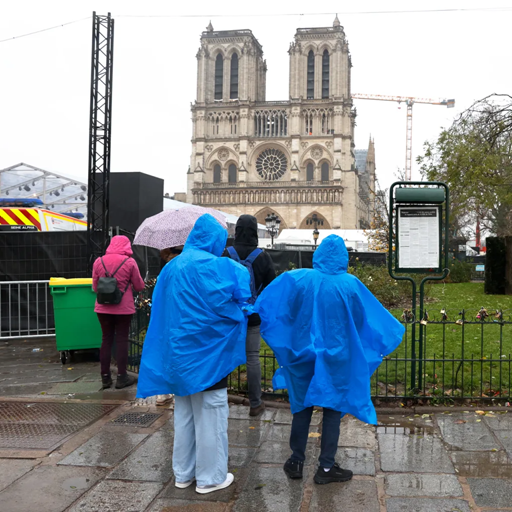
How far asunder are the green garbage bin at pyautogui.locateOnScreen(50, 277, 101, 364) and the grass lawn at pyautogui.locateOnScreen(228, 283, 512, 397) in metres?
2.00

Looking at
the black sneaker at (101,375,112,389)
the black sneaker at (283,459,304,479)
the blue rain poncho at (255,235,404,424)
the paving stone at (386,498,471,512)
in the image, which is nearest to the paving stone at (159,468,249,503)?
the black sneaker at (283,459,304,479)

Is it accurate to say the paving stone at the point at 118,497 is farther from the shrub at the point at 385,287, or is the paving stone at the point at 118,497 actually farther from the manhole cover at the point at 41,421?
the shrub at the point at 385,287

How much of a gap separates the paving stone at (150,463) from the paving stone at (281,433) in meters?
0.76

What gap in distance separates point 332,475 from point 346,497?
0.22 metres

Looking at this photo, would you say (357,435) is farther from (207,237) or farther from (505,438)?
(207,237)

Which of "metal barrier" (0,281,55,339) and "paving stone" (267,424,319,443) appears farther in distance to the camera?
"metal barrier" (0,281,55,339)

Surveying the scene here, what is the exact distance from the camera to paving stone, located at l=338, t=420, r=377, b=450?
4.18 m

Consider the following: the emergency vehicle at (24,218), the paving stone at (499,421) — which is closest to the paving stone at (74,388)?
the paving stone at (499,421)

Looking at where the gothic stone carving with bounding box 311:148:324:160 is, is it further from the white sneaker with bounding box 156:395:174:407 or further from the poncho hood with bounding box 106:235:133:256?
the white sneaker with bounding box 156:395:174:407

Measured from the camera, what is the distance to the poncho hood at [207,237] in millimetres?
3525

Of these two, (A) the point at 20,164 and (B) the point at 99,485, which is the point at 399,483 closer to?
(B) the point at 99,485

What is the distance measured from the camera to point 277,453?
4.02 meters

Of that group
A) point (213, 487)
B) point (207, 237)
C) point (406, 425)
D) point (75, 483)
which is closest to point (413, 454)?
point (406, 425)

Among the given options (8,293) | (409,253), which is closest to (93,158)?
(8,293)
